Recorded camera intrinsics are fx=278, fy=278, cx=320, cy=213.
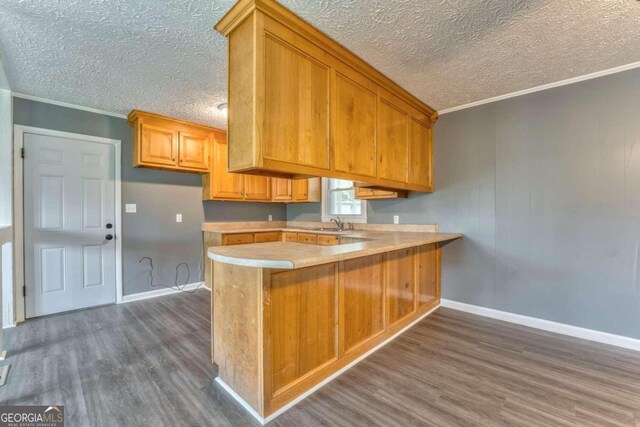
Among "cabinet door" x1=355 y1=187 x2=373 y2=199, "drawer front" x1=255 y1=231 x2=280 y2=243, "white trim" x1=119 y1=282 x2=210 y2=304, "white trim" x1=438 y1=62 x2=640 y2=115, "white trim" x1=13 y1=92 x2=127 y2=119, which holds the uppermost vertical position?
"white trim" x1=13 y1=92 x2=127 y2=119

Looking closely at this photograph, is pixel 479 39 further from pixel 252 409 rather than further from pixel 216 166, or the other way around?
pixel 216 166

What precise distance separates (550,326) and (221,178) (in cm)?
444

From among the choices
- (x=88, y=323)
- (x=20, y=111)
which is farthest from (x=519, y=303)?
(x=20, y=111)

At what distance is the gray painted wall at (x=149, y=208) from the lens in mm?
3277

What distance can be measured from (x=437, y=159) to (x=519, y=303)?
6.15ft

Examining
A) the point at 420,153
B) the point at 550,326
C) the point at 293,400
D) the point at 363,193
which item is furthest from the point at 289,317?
the point at 550,326

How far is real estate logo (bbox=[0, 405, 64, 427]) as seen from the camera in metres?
1.56

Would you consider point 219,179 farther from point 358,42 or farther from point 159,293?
point 358,42

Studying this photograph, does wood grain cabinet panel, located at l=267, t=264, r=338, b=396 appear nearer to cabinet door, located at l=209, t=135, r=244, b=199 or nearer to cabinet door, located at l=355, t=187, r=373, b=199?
cabinet door, located at l=355, t=187, r=373, b=199

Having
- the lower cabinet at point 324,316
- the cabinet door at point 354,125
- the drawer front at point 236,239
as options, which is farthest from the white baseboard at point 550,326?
the drawer front at point 236,239

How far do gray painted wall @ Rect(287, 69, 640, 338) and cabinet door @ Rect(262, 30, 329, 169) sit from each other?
7.03 ft

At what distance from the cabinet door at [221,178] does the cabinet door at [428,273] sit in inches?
115

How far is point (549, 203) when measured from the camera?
282 cm

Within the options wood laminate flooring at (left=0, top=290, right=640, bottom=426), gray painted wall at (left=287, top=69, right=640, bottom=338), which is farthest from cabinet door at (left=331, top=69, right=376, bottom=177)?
wood laminate flooring at (left=0, top=290, right=640, bottom=426)
